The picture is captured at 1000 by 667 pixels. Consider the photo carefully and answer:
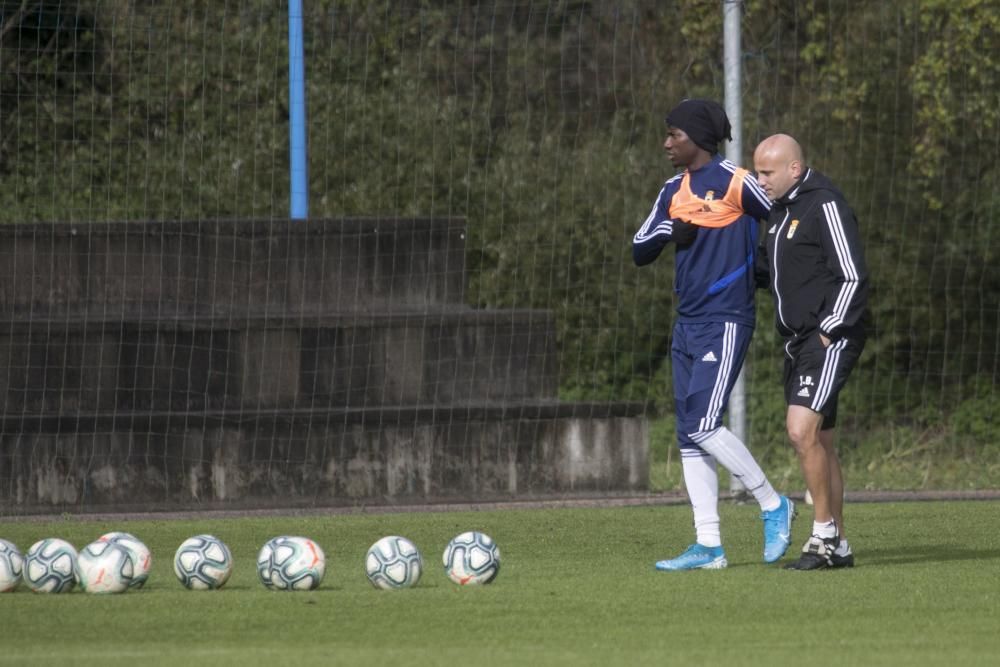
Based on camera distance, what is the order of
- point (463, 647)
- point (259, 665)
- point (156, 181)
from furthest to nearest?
point (156, 181) < point (463, 647) < point (259, 665)

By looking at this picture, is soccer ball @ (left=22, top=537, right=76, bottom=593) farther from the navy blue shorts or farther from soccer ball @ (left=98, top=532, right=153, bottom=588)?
the navy blue shorts

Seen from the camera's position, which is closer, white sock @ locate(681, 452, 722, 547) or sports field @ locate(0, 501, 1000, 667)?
sports field @ locate(0, 501, 1000, 667)

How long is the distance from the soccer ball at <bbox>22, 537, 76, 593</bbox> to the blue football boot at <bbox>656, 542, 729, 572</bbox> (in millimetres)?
2677

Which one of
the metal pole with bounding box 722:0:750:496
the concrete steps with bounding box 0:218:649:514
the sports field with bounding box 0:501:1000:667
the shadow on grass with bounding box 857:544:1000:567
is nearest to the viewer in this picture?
the sports field with bounding box 0:501:1000:667

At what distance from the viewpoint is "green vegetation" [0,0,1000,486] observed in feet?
45.6

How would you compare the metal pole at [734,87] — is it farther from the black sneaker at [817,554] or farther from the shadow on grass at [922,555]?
the black sneaker at [817,554]

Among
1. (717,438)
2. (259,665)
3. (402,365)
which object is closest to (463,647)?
(259,665)

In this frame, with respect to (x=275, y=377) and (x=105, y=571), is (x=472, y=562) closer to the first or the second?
(x=105, y=571)

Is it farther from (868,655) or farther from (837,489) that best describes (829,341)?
(868,655)

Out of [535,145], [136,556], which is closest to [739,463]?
[136,556]

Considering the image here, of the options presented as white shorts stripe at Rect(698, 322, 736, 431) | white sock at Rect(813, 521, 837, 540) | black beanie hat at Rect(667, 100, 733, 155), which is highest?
black beanie hat at Rect(667, 100, 733, 155)

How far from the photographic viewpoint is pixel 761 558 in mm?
8625

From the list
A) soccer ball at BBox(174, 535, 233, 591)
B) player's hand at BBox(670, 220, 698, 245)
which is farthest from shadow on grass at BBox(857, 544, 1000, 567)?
soccer ball at BBox(174, 535, 233, 591)

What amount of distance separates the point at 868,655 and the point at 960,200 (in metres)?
9.98
